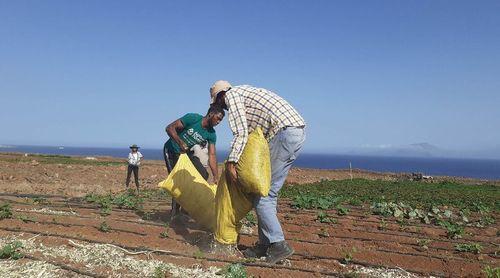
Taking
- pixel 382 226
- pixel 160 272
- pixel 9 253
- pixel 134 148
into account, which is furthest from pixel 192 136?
pixel 134 148

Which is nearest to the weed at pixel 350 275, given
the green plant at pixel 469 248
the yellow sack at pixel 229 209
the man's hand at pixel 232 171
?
the yellow sack at pixel 229 209

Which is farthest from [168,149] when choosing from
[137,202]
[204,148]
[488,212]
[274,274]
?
[488,212]

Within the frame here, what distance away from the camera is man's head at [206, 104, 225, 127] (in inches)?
203

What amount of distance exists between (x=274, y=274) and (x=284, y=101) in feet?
5.34

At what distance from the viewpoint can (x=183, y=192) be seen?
5.71 meters

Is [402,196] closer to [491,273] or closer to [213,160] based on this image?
[213,160]

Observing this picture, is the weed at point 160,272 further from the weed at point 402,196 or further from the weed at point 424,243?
the weed at point 402,196

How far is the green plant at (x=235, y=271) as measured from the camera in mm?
3789

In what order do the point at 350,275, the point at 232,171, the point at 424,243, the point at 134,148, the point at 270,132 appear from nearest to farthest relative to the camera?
the point at 350,275 < the point at 232,171 < the point at 270,132 < the point at 424,243 < the point at 134,148

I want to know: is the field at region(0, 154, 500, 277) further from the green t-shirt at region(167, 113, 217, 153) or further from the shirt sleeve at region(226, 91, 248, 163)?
the green t-shirt at region(167, 113, 217, 153)

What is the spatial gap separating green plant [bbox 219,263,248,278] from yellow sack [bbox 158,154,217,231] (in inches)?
61.7

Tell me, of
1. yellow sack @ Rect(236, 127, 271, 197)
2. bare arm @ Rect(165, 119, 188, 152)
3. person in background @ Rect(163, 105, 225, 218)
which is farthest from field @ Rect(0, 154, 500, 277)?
bare arm @ Rect(165, 119, 188, 152)

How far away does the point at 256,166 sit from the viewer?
417cm

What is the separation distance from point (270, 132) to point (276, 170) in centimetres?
38
